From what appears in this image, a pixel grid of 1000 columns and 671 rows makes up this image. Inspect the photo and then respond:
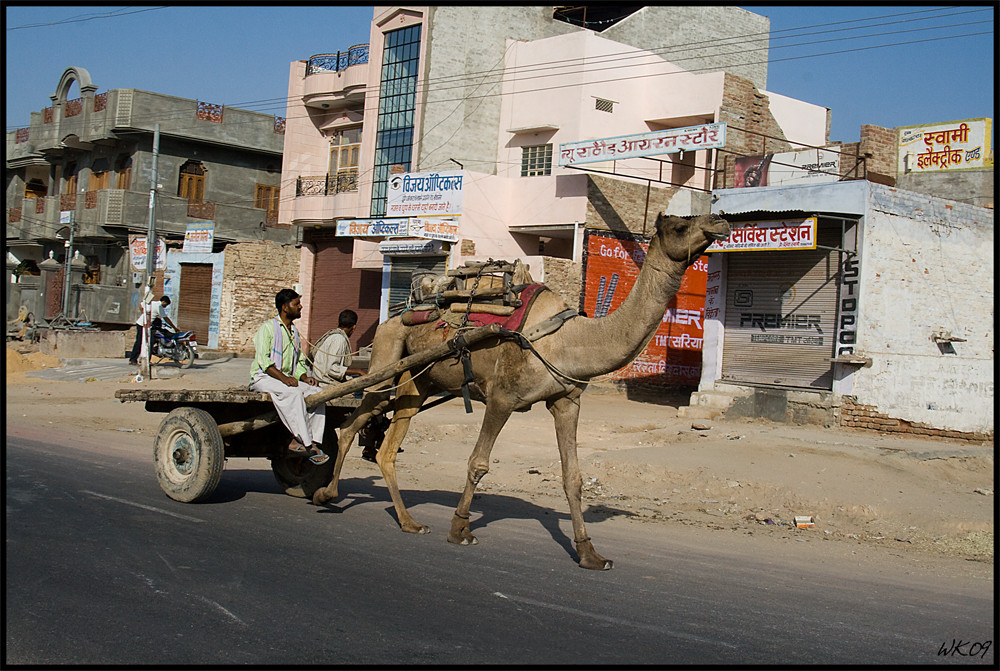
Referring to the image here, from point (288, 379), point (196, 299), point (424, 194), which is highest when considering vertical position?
point (424, 194)

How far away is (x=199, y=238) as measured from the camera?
38188 millimetres

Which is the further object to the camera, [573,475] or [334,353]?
[334,353]

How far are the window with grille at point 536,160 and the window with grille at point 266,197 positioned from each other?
18305 millimetres

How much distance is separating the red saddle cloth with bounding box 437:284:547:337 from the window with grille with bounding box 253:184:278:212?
38968mm

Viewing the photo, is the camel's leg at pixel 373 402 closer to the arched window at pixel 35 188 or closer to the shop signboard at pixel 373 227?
the shop signboard at pixel 373 227

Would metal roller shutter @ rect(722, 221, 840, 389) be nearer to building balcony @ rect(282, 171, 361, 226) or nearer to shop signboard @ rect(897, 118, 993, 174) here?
shop signboard @ rect(897, 118, 993, 174)

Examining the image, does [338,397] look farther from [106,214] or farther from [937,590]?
[106,214]

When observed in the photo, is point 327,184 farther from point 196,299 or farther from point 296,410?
point 296,410

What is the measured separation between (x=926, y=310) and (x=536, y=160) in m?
15.2

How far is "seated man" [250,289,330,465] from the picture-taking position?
8.48m

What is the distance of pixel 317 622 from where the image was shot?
541cm

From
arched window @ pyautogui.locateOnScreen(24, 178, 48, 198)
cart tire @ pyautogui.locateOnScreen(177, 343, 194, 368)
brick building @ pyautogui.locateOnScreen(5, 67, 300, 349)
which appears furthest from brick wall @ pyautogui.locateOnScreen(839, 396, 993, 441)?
arched window @ pyautogui.locateOnScreen(24, 178, 48, 198)

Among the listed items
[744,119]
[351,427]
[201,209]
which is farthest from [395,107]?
[351,427]

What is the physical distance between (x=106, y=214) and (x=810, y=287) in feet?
110
